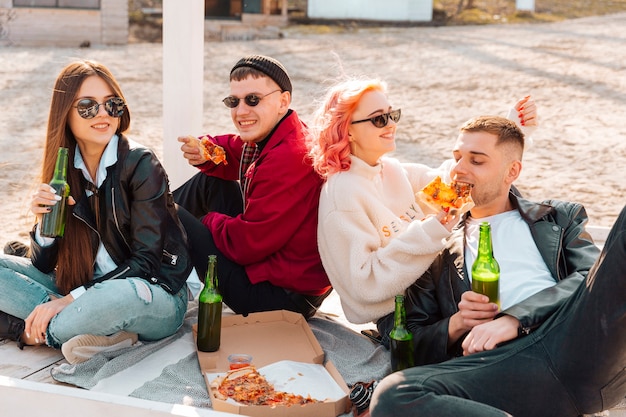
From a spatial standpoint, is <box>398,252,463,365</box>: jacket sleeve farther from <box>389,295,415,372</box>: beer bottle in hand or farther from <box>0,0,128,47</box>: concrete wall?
<box>0,0,128,47</box>: concrete wall

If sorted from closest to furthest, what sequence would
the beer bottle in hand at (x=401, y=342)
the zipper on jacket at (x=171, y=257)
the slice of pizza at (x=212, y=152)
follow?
the beer bottle in hand at (x=401, y=342) → the zipper on jacket at (x=171, y=257) → the slice of pizza at (x=212, y=152)

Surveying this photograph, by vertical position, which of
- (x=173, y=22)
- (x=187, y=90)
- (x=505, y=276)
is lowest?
(x=505, y=276)

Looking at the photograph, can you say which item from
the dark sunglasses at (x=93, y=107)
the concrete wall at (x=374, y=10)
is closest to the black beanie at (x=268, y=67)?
the dark sunglasses at (x=93, y=107)

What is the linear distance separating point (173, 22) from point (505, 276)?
9.10 ft

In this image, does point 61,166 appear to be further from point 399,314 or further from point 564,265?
point 564,265

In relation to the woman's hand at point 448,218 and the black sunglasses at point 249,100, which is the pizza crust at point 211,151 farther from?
the woman's hand at point 448,218

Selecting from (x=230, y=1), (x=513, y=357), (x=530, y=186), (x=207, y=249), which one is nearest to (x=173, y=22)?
(x=207, y=249)

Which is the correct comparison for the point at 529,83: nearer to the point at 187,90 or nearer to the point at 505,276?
the point at 187,90

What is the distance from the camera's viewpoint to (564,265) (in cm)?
356

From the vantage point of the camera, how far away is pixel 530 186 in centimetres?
864

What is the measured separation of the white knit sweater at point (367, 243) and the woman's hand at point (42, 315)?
120 cm

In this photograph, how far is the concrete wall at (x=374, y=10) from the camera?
2120 cm

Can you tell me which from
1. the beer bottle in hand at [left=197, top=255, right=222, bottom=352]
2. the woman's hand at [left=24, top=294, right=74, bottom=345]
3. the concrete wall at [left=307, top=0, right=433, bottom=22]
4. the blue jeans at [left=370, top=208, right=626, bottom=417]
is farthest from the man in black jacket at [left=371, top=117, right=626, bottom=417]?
the concrete wall at [left=307, top=0, right=433, bottom=22]

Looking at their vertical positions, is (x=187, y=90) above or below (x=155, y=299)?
above
